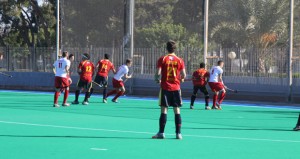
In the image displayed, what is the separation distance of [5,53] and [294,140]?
30255mm

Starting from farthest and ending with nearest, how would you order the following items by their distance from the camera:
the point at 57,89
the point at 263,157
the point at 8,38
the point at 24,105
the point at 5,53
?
the point at 8,38
the point at 5,53
the point at 24,105
the point at 57,89
the point at 263,157

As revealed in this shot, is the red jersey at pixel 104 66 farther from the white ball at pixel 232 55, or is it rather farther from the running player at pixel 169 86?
the running player at pixel 169 86

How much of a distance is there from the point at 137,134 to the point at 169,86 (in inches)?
63.4

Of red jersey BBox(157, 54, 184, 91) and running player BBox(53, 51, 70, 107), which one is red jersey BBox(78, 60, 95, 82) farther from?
red jersey BBox(157, 54, 184, 91)

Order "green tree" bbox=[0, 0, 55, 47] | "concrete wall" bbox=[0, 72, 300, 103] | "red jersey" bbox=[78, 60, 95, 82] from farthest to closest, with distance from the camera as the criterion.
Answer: "green tree" bbox=[0, 0, 55, 47] < "concrete wall" bbox=[0, 72, 300, 103] < "red jersey" bbox=[78, 60, 95, 82]

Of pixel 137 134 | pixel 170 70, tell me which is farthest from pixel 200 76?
pixel 170 70

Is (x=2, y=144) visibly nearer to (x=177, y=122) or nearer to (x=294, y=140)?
(x=177, y=122)

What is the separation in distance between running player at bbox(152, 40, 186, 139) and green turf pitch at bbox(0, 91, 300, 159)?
1.34 ft

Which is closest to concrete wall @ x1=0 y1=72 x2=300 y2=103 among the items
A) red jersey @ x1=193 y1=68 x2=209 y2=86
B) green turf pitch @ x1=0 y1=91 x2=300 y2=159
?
red jersey @ x1=193 y1=68 x2=209 y2=86

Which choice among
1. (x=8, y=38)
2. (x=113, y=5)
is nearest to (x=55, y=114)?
(x=113, y=5)

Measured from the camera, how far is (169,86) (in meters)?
14.2

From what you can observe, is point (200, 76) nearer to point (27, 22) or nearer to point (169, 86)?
point (169, 86)

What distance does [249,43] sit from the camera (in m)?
42.8

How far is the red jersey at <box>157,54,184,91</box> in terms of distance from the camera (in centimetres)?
1422
